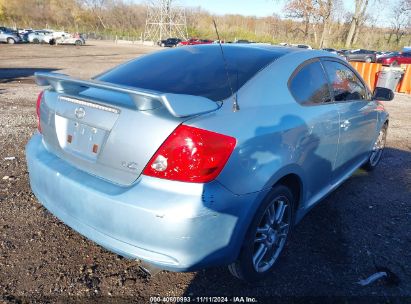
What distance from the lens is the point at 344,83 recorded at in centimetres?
349

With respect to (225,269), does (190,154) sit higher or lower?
higher

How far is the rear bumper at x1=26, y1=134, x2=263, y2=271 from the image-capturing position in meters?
1.85

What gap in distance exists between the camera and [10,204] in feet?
11.1

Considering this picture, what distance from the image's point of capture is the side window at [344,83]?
324 centimetres

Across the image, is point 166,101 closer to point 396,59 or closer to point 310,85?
point 310,85

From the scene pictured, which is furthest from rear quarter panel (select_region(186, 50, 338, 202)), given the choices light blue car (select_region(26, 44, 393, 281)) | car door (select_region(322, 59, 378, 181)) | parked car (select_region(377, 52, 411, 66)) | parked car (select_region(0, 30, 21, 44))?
parked car (select_region(0, 30, 21, 44))

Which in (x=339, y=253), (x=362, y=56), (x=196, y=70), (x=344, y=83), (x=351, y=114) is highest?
(x=196, y=70)

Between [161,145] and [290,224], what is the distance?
54.5 inches

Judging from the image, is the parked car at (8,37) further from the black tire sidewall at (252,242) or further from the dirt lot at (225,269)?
the black tire sidewall at (252,242)

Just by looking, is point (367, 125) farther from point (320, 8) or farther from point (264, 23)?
point (264, 23)

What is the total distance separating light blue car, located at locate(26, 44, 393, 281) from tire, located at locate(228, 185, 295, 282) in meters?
0.01

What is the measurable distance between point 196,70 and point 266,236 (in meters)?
1.34

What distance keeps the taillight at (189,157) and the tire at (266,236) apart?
0.54 meters

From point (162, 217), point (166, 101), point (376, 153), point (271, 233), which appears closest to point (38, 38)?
point (376, 153)
